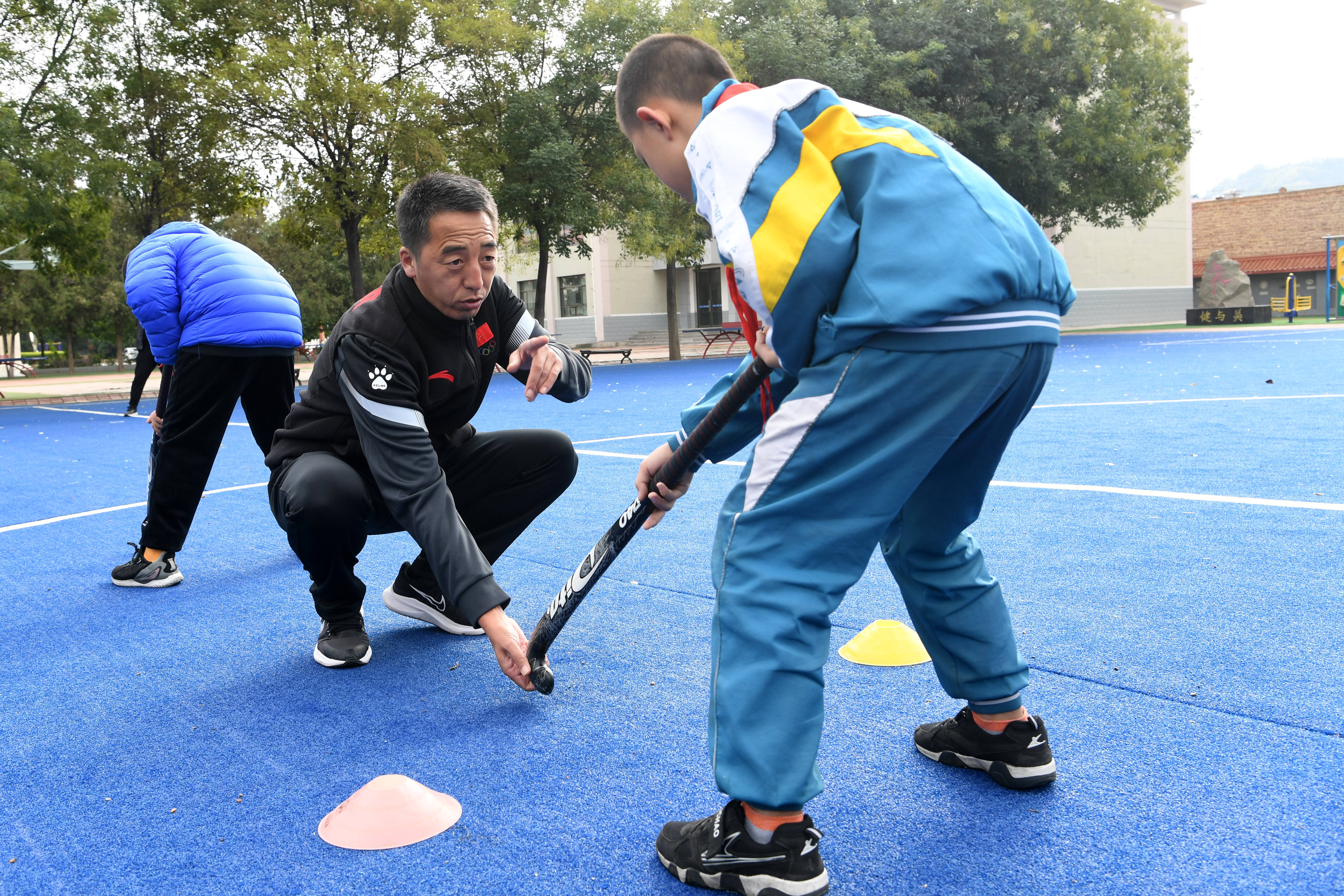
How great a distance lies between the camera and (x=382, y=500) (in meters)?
3.22

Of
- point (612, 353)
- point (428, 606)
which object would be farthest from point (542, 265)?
point (428, 606)

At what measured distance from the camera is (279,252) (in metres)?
42.8

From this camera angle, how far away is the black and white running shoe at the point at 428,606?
3.43 metres

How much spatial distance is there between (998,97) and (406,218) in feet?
85.4

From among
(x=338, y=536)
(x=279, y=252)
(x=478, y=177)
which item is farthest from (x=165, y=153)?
(x=279, y=252)

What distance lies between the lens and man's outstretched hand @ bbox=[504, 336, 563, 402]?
9.82ft

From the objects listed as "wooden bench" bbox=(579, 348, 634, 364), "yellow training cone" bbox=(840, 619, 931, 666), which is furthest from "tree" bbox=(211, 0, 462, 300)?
"yellow training cone" bbox=(840, 619, 931, 666)

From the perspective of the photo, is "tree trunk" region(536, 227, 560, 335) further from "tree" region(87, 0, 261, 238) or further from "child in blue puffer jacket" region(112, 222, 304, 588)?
"child in blue puffer jacket" region(112, 222, 304, 588)

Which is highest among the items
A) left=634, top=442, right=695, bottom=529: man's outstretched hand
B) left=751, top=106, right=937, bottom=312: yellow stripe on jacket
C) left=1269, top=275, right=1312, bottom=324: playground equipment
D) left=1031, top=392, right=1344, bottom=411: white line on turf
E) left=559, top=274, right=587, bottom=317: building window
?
left=559, top=274, right=587, bottom=317: building window

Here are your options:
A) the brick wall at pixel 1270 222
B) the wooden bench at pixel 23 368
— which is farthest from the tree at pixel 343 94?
the brick wall at pixel 1270 222

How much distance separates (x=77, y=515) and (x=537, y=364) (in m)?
4.38

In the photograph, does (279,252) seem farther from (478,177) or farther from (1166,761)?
(1166,761)

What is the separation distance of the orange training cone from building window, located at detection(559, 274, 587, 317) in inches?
1633

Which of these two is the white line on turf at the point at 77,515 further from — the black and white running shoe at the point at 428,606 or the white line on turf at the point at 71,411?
the white line on turf at the point at 71,411
